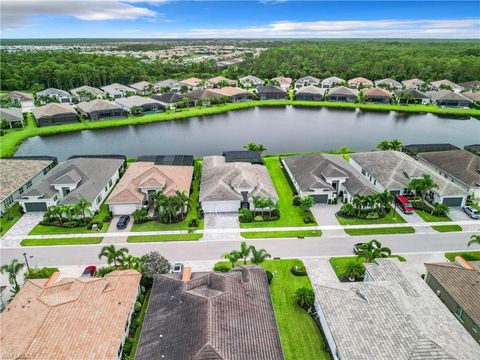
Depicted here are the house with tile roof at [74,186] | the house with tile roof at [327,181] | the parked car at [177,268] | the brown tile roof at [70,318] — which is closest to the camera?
the brown tile roof at [70,318]

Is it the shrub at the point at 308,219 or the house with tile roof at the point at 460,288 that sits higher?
the house with tile roof at the point at 460,288

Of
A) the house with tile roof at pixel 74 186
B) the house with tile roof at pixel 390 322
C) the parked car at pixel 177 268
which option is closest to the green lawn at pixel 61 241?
the house with tile roof at pixel 74 186

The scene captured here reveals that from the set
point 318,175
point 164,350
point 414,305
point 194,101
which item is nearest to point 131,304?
point 164,350

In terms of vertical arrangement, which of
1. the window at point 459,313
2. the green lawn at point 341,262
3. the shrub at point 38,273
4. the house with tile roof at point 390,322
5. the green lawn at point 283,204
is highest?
the house with tile roof at point 390,322

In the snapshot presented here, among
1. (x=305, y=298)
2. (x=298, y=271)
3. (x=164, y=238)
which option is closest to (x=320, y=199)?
→ (x=298, y=271)

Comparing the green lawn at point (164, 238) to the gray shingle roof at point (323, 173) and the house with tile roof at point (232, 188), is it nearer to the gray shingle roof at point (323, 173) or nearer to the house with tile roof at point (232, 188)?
the house with tile roof at point (232, 188)

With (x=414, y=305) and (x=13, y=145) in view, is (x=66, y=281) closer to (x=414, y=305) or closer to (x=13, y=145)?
(x=414, y=305)

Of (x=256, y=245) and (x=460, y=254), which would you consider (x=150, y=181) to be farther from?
(x=460, y=254)
